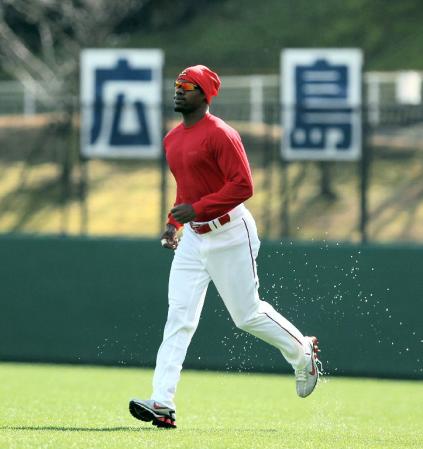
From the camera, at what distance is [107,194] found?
22.2 m

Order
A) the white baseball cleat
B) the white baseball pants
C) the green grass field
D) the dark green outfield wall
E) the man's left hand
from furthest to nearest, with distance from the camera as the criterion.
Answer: the dark green outfield wall, the white baseball cleat, the white baseball pants, the man's left hand, the green grass field

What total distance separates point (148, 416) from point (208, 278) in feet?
3.01

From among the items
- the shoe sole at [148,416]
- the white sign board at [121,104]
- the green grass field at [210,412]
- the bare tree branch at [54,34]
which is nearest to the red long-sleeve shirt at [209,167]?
the shoe sole at [148,416]

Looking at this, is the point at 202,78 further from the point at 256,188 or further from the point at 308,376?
the point at 256,188

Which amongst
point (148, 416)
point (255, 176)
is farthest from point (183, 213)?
Result: point (255, 176)

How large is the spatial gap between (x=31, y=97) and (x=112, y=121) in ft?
41.1

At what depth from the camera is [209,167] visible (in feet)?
28.2

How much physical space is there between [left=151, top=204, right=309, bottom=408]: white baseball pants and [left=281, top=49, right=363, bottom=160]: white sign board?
8.72 meters

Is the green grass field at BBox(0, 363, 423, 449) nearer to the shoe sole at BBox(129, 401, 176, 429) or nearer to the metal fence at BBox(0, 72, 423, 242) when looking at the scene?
the shoe sole at BBox(129, 401, 176, 429)

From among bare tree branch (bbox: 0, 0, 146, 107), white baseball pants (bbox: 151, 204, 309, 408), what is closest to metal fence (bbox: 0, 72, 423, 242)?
bare tree branch (bbox: 0, 0, 146, 107)

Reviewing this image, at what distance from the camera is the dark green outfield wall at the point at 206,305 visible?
511 inches

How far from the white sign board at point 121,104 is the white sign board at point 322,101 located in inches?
65.8

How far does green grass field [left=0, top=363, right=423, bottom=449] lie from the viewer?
7922mm

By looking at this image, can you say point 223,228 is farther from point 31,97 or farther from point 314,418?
point 31,97
